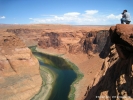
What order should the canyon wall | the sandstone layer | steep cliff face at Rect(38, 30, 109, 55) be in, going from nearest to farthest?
the sandstone layer → steep cliff face at Rect(38, 30, 109, 55) → the canyon wall

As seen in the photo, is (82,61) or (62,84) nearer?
(62,84)

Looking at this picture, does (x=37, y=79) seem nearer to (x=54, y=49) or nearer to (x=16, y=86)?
(x=16, y=86)

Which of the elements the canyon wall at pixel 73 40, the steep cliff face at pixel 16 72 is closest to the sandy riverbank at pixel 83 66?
the canyon wall at pixel 73 40

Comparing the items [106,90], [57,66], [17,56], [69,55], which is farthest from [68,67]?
[106,90]

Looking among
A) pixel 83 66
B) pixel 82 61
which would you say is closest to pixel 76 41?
pixel 82 61

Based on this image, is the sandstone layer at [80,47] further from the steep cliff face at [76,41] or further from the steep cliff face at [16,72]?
the steep cliff face at [16,72]

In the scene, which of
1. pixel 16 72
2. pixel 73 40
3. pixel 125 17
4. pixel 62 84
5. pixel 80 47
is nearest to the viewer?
pixel 125 17

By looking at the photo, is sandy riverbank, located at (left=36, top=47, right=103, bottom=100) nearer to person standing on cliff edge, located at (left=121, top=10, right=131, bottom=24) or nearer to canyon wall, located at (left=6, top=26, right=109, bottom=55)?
canyon wall, located at (left=6, top=26, right=109, bottom=55)

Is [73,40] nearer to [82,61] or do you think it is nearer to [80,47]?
[80,47]

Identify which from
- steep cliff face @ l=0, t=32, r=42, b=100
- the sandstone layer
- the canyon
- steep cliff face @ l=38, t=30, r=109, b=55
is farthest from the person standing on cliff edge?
steep cliff face @ l=38, t=30, r=109, b=55
